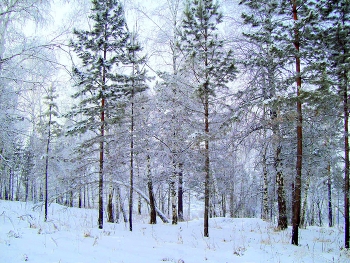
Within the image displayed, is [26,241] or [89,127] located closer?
[26,241]

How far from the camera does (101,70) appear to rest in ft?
39.7

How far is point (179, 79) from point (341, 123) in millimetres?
7875

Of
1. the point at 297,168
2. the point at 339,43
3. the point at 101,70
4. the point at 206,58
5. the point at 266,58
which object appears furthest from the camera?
the point at 101,70

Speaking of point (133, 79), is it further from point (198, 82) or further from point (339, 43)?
point (339, 43)

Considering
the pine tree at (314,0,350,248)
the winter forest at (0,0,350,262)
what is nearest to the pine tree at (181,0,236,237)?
the winter forest at (0,0,350,262)

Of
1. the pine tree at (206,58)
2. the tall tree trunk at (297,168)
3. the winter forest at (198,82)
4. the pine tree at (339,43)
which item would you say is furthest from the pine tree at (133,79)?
the pine tree at (339,43)

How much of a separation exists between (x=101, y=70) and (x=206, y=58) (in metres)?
5.71

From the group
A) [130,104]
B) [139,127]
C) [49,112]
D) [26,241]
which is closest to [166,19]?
[130,104]

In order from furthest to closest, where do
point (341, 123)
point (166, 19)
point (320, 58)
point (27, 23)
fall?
point (166, 19) → point (341, 123) → point (320, 58) → point (27, 23)

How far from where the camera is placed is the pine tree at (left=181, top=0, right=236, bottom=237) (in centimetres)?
985

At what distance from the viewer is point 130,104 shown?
40.8ft

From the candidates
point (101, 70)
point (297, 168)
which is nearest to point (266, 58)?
point (297, 168)

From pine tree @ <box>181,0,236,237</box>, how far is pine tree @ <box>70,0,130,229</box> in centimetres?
399

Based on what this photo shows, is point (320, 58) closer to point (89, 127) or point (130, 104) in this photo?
point (130, 104)
